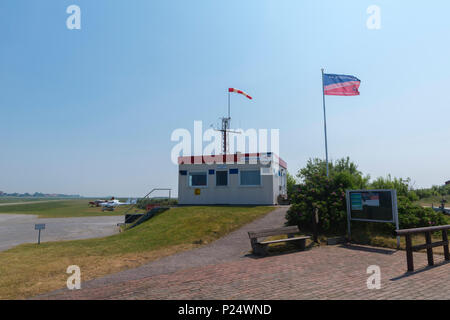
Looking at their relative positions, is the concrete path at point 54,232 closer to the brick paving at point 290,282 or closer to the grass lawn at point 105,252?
the grass lawn at point 105,252

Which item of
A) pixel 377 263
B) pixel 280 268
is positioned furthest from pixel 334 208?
pixel 280 268

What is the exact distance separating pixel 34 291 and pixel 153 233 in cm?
727

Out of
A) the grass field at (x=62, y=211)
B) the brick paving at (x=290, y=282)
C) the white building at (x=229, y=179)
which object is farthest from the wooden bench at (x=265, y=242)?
the grass field at (x=62, y=211)

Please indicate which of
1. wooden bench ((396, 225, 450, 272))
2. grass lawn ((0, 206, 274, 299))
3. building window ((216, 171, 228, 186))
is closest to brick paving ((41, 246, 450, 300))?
wooden bench ((396, 225, 450, 272))

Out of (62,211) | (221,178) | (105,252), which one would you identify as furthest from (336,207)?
(62,211)

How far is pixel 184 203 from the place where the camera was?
22.6m

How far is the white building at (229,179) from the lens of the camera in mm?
21000

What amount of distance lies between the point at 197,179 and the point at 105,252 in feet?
39.8

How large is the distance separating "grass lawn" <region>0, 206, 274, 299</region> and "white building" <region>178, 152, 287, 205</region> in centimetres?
437

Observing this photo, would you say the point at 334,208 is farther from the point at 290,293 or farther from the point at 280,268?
the point at 290,293

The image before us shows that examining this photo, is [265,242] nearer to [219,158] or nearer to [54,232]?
[219,158]

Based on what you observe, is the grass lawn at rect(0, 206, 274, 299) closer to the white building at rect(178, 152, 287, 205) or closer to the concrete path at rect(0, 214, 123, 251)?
the concrete path at rect(0, 214, 123, 251)

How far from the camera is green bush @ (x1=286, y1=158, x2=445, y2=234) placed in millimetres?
11484
